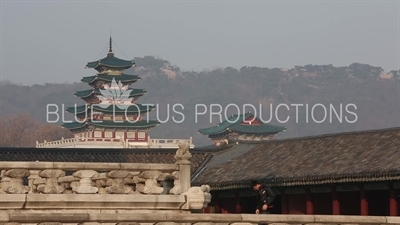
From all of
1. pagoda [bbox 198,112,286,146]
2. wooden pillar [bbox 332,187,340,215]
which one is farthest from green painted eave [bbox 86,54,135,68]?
wooden pillar [bbox 332,187,340,215]

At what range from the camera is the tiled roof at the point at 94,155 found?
3644 centimetres

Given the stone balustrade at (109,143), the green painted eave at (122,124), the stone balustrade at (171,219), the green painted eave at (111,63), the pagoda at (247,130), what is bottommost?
the stone balustrade at (171,219)

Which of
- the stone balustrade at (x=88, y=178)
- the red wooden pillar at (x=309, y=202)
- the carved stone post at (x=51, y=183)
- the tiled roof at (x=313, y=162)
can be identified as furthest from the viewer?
the red wooden pillar at (x=309, y=202)

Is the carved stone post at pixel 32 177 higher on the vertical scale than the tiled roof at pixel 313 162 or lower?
lower

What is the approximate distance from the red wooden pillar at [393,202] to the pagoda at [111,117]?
220 ft

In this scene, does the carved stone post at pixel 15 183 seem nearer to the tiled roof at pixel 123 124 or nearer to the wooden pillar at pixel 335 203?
the wooden pillar at pixel 335 203

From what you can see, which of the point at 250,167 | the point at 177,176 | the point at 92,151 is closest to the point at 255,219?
the point at 177,176

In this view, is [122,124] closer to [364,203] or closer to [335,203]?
[335,203]

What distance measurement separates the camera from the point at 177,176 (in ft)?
61.5

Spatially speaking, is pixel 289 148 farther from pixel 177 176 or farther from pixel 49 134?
pixel 49 134

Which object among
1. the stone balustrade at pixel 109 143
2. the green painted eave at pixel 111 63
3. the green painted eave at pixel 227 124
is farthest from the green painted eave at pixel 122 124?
the green painted eave at pixel 227 124

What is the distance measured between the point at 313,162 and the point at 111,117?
7022 centimetres

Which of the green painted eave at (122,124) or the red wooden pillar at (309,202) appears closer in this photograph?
the red wooden pillar at (309,202)

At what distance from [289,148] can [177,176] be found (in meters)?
15.8
